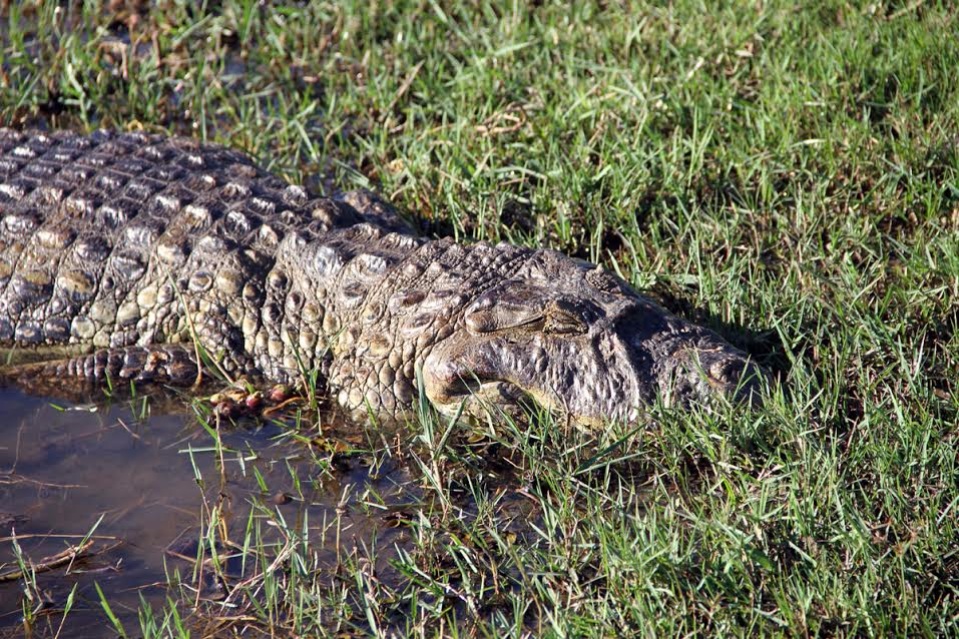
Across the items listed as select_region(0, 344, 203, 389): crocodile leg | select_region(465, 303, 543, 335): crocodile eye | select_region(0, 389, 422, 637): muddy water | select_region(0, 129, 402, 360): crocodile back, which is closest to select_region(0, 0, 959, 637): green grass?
select_region(0, 389, 422, 637): muddy water

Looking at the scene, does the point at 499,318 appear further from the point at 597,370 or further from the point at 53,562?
the point at 53,562

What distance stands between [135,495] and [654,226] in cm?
240

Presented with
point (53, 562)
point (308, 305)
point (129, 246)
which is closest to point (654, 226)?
point (308, 305)

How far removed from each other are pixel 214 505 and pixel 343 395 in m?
0.72

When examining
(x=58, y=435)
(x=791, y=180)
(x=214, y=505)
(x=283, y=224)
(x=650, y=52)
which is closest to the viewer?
(x=214, y=505)

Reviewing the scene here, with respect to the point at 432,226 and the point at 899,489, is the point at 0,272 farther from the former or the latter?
the point at 899,489

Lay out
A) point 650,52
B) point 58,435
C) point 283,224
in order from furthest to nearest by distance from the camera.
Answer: point 650,52, point 283,224, point 58,435

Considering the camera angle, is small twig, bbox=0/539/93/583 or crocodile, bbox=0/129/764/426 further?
crocodile, bbox=0/129/764/426

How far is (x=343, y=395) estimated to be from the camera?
13.5ft

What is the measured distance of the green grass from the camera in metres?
2.96

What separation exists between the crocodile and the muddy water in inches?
10.6

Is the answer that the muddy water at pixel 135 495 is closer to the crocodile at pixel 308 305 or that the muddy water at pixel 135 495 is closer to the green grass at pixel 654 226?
the green grass at pixel 654 226

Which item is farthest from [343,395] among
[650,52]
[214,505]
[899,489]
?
[650,52]

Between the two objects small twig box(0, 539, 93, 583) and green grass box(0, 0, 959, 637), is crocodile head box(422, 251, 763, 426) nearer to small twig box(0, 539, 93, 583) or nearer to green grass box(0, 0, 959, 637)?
green grass box(0, 0, 959, 637)
